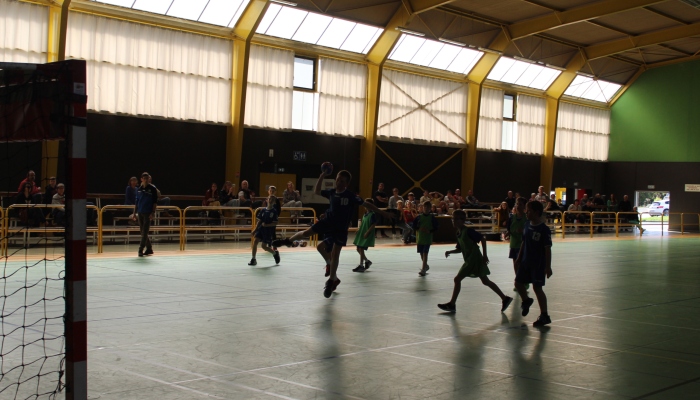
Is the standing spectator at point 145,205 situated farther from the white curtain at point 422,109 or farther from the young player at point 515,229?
the white curtain at point 422,109

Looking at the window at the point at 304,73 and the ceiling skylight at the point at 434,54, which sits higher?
the ceiling skylight at the point at 434,54

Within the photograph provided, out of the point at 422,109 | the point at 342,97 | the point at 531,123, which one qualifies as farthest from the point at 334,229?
the point at 531,123

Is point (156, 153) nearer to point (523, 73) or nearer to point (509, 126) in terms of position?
point (509, 126)

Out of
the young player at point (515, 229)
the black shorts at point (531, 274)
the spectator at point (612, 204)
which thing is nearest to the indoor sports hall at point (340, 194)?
the black shorts at point (531, 274)

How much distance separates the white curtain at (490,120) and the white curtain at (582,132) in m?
5.78

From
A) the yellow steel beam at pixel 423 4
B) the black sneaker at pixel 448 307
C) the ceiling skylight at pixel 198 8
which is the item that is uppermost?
the yellow steel beam at pixel 423 4

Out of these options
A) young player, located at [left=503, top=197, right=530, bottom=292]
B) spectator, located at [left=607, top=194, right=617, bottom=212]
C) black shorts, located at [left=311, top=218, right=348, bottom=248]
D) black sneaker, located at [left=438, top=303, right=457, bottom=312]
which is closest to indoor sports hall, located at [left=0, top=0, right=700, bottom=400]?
black shorts, located at [left=311, top=218, right=348, bottom=248]

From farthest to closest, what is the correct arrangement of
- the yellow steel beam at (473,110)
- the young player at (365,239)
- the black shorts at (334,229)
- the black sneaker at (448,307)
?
the yellow steel beam at (473,110)
the young player at (365,239)
the black shorts at (334,229)
the black sneaker at (448,307)

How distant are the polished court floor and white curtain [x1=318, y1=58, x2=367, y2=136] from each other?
60.7ft

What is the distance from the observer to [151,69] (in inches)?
1084

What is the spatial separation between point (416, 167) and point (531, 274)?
28.1 metres

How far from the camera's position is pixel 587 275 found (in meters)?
16.2

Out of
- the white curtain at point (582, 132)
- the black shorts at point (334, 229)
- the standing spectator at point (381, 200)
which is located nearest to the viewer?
the black shorts at point (334, 229)

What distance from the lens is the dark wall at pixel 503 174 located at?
4100cm
